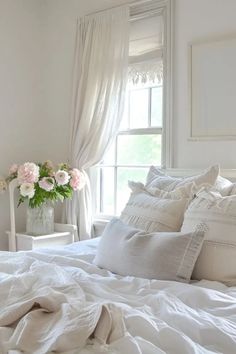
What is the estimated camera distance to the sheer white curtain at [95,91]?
10.5 feet

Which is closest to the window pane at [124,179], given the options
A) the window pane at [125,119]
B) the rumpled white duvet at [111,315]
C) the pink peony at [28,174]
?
the window pane at [125,119]

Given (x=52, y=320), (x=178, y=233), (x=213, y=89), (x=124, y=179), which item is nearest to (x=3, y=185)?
(x=124, y=179)

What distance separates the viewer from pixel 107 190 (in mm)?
3516

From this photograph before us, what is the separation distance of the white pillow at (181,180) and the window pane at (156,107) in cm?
64

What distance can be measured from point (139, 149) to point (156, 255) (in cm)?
159

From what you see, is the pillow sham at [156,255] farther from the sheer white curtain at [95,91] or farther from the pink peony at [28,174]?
the sheer white curtain at [95,91]

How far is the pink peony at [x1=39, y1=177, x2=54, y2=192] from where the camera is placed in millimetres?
3152

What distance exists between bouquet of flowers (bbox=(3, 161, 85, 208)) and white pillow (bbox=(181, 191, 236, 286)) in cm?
142

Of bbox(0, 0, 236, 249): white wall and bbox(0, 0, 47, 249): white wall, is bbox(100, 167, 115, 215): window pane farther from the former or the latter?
bbox(0, 0, 47, 249): white wall

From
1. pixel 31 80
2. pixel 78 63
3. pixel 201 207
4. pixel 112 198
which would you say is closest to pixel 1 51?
pixel 31 80

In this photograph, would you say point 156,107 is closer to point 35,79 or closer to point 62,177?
point 62,177

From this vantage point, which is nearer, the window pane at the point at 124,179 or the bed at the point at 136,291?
the bed at the point at 136,291

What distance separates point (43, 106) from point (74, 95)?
0.49 meters

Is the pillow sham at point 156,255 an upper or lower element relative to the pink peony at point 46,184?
lower
